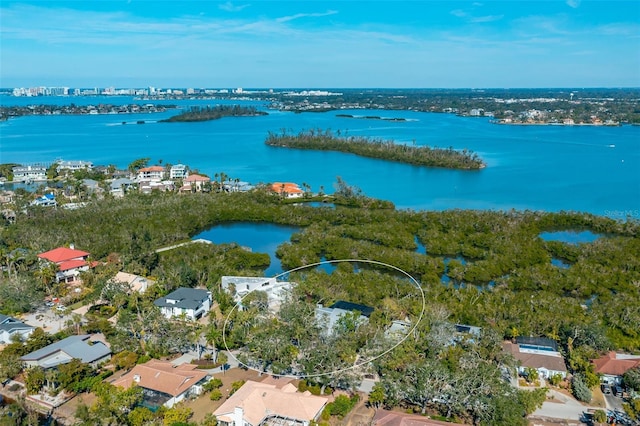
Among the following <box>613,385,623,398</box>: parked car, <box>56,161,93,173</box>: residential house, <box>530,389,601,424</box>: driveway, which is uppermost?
<box>56,161,93,173</box>: residential house

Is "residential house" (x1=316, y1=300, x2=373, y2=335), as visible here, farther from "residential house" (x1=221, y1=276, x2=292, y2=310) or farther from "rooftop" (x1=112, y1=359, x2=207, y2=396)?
"rooftop" (x1=112, y1=359, x2=207, y2=396)

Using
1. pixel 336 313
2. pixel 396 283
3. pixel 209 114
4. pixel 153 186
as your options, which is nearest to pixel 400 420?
pixel 336 313

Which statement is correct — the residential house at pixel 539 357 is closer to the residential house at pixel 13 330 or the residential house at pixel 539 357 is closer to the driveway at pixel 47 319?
the driveway at pixel 47 319

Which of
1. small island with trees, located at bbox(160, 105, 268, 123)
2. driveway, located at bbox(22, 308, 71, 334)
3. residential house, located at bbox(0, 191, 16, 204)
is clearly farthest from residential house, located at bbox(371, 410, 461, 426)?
small island with trees, located at bbox(160, 105, 268, 123)

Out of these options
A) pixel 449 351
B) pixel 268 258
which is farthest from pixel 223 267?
pixel 449 351

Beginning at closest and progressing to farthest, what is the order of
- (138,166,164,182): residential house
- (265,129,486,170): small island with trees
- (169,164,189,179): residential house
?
1. (138,166,164,182): residential house
2. (169,164,189,179): residential house
3. (265,129,486,170): small island with trees

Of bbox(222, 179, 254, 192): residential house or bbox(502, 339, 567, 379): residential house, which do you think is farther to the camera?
bbox(222, 179, 254, 192): residential house

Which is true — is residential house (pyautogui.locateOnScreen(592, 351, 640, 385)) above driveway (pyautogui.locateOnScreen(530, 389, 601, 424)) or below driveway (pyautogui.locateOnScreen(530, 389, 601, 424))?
above

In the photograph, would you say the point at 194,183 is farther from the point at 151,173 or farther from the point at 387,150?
the point at 387,150
